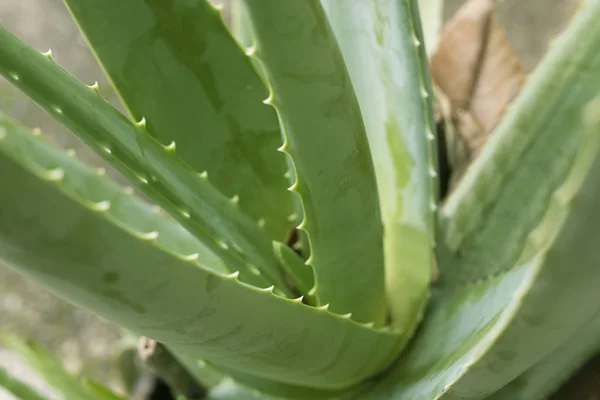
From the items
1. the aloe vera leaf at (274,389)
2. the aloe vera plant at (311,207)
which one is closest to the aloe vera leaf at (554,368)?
the aloe vera plant at (311,207)

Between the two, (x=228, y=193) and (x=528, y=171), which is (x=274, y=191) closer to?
(x=228, y=193)

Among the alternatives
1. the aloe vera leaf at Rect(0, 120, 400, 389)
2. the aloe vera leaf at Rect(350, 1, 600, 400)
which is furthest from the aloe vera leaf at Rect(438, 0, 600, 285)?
the aloe vera leaf at Rect(0, 120, 400, 389)

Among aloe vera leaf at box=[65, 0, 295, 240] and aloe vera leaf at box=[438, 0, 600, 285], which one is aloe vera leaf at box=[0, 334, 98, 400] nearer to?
aloe vera leaf at box=[65, 0, 295, 240]

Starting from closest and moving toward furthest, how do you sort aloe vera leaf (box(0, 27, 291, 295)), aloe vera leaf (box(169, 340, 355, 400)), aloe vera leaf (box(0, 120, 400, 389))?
aloe vera leaf (box(0, 120, 400, 389))
aloe vera leaf (box(0, 27, 291, 295))
aloe vera leaf (box(169, 340, 355, 400))

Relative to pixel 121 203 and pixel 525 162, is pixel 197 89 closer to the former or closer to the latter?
pixel 121 203

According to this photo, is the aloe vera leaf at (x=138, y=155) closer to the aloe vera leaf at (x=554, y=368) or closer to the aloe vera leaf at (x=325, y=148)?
the aloe vera leaf at (x=325, y=148)

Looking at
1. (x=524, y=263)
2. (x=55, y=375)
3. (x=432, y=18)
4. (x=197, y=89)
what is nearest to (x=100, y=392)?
(x=55, y=375)

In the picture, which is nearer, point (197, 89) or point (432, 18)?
point (197, 89)

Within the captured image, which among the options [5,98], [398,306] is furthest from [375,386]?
[5,98]
